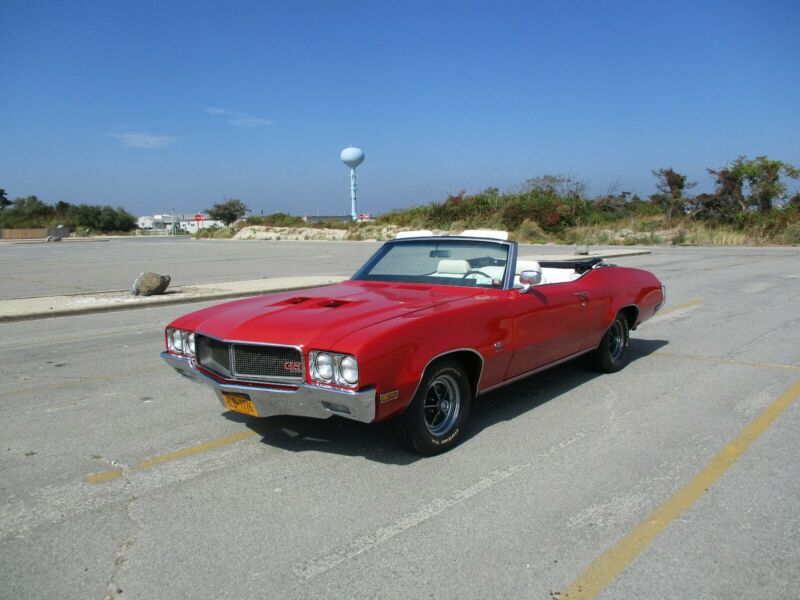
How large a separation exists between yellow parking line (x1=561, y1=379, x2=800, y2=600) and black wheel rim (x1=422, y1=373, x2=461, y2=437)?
1.43 m

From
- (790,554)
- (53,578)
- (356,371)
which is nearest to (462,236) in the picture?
A: (356,371)

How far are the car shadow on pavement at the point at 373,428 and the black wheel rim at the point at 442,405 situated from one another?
24 cm

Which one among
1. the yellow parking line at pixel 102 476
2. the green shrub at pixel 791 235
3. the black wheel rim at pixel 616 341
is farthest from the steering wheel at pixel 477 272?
the green shrub at pixel 791 235

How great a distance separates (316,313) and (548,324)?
195 cm

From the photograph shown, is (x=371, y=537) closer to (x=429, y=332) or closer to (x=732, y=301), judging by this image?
(x=429, y=332)

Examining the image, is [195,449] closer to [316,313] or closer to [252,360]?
[252,360]

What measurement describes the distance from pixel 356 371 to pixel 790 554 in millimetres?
2340

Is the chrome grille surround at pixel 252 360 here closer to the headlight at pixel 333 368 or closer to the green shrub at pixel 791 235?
the headlight at pixel 333 368

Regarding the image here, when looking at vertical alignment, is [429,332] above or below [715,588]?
above

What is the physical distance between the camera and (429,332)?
4191 millimetres

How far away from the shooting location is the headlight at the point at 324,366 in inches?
155

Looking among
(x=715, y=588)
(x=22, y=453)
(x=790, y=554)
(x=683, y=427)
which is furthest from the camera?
(x=683, y=427)

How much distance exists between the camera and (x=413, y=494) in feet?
12.7

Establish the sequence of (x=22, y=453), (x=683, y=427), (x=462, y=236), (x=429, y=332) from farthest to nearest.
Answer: (x=462, y=236) < (x=683, y=427) < (x=22, y=453) < (x=429, y=332)
